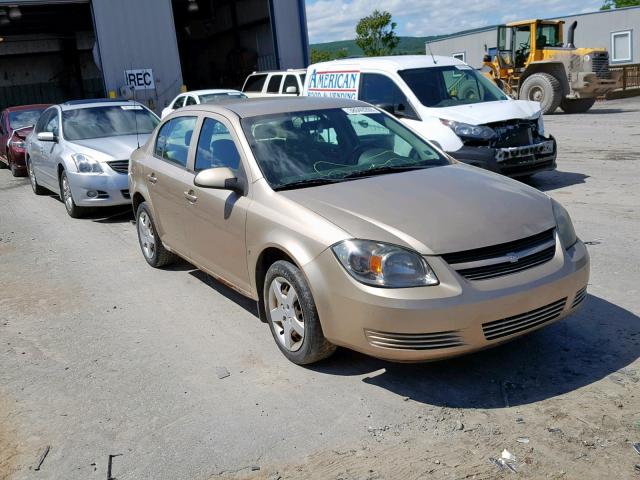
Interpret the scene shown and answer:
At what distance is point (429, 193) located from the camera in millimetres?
4328

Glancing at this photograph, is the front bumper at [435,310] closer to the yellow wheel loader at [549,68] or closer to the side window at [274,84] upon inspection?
the side window at [274,84]

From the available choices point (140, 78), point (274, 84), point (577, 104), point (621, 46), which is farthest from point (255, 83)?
point (621, 46)

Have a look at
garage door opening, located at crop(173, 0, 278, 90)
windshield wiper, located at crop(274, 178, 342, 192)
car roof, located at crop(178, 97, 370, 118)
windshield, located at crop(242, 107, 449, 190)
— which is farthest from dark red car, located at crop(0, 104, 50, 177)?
windshield wiper, located at crop(274, 178, 342, 192)

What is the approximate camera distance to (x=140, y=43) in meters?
22.6

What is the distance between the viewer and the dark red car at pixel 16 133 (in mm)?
15000

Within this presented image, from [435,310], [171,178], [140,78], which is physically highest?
[140,78]

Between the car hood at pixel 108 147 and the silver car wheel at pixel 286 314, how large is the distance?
5.89 m

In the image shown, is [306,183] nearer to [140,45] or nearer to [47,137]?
[47,137]

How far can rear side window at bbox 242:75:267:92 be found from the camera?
17453 mm

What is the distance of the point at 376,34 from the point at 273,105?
5078 cm

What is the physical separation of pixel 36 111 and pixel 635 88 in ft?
77.8

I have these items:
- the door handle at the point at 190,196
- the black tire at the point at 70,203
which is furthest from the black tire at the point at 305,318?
the black tire at the point at 70,203

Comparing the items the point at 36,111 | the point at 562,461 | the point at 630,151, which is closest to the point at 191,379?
the point at 562,461

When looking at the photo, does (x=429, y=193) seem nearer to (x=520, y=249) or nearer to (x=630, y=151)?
(x=520, y=249)
